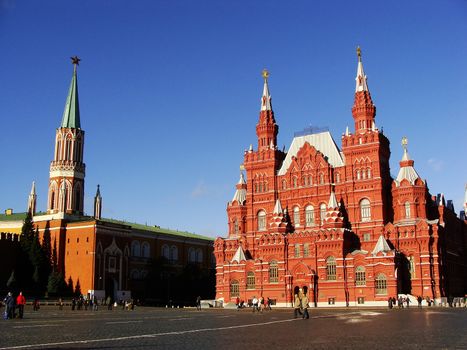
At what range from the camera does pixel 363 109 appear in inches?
3056

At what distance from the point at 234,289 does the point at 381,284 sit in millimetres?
21558

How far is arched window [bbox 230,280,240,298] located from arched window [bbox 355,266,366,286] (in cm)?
1763

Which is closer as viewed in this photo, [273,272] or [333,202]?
[333,202]

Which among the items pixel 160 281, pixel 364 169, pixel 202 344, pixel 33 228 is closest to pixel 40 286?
pixel 33 228

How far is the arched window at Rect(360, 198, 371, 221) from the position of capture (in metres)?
74.7

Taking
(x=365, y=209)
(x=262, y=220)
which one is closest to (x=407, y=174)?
(x=365, y=209)

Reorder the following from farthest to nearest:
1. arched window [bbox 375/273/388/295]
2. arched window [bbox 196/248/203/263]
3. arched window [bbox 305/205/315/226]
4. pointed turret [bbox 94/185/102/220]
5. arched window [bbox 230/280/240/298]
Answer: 1. arched window [bbox 196/248/203/263]
2. pointed turret [bbox 94/185/102/220]
3. arched window [bbox 230/280/240/298]
4. arched window [bbox 305/205/315/226]
5. arched window [bbox 375/273/388/295]

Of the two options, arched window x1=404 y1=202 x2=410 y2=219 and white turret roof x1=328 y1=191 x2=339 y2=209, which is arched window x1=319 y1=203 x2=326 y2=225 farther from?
arched window x1=404 y1=202 x2=410 y2=219

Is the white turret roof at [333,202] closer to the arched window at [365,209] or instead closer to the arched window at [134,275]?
the arched window at [365,209]

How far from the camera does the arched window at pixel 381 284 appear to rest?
68.2m

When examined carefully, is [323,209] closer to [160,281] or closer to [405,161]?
[405,161]

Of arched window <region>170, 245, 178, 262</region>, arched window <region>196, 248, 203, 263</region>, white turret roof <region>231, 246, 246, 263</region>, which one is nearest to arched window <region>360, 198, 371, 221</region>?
white turret roof <region>231, 246, 246, 263</region>

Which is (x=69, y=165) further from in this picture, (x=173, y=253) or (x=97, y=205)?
(x=173, y=253)

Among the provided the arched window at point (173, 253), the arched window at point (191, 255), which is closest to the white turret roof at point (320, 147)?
the arched window at point (173, 253)
